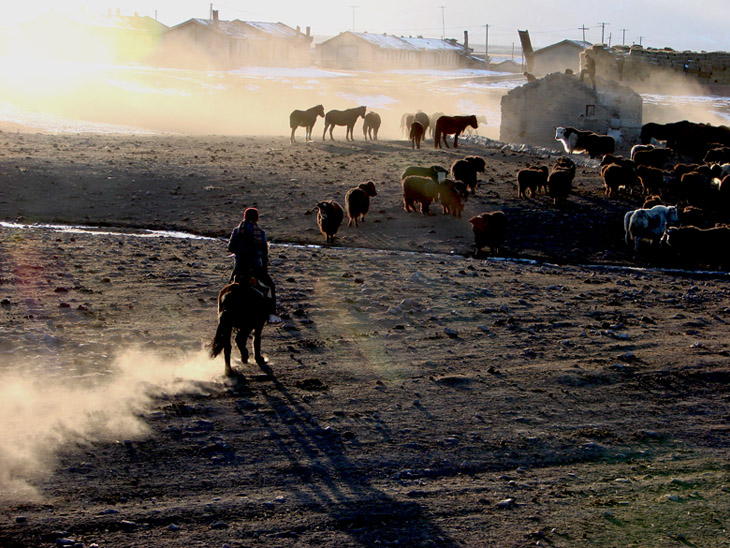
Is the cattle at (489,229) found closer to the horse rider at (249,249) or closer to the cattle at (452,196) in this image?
the cattle at (452,196)

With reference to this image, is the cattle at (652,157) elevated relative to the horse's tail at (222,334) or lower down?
elevated

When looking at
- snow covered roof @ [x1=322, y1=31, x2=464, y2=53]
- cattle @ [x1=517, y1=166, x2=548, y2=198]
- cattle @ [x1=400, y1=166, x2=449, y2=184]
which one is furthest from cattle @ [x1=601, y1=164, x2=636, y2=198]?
snow covered roof @ [x1=322, y1=31, x2=464, y2=53]

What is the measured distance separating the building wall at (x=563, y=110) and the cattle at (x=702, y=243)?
15.4 metres

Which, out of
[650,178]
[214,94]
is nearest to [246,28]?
[214,94]

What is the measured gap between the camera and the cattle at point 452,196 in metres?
18.3

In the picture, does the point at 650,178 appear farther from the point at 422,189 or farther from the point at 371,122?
the point at 371,122

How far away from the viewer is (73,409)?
23.8 ft

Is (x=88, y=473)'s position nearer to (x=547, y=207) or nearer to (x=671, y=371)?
(x=671, y=371)

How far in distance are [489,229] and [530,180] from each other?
462 centimetres

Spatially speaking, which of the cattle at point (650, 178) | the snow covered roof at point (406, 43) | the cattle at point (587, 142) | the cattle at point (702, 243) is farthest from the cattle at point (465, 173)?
the snow covered roof at point (406, 43)

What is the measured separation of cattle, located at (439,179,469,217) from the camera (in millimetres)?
18297

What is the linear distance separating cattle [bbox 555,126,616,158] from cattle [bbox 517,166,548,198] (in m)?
7.46

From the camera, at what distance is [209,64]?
2867 inches

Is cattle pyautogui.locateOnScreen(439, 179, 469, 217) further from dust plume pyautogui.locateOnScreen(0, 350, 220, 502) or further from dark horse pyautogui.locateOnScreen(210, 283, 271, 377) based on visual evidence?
dust plume pyautogui.locateOnScreen(0, 350, 220, 502)
